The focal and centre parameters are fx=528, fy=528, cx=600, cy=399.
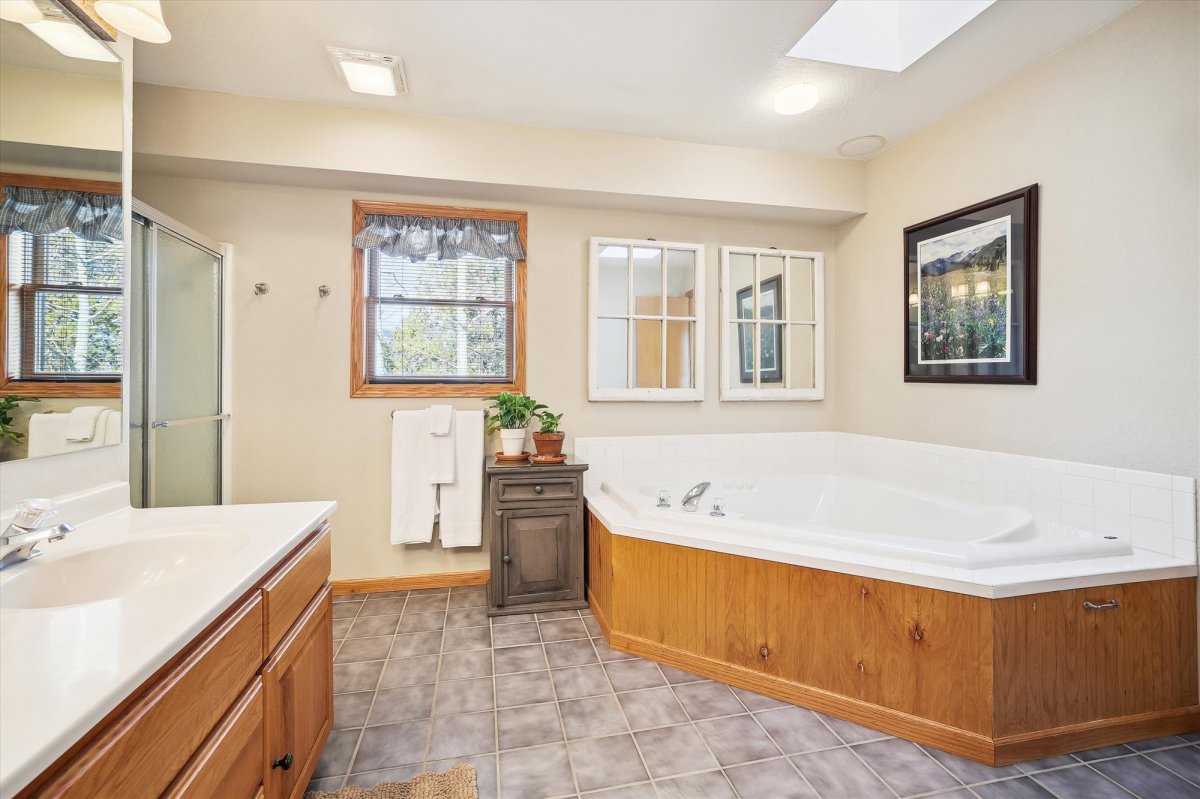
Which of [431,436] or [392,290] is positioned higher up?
[392,290]

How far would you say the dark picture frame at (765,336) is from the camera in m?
3.47

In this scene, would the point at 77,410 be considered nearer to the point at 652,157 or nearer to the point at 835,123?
the point at 652,157

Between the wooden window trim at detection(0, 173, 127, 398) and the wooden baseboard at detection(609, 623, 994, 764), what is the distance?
2.04 metres

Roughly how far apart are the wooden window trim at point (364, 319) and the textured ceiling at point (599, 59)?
511 mm

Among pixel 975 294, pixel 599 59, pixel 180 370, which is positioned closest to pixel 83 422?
pixel 180 370

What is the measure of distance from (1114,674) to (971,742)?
565mm

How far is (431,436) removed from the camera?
2.94m

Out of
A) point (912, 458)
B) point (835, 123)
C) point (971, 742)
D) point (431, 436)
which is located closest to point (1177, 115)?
point (835, 123)

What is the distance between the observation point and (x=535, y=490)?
278 centimetres

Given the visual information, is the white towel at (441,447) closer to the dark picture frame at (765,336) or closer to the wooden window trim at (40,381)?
the wooden window trim at (40,381)

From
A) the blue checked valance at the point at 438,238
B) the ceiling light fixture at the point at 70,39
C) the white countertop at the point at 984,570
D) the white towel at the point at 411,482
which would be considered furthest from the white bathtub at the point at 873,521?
the ceiling light fixture at the point at 70,39

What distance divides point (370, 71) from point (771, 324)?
2634mm

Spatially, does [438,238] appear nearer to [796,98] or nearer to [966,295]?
[796,98]

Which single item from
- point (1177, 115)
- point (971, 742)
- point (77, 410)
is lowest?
point (971, 742)
